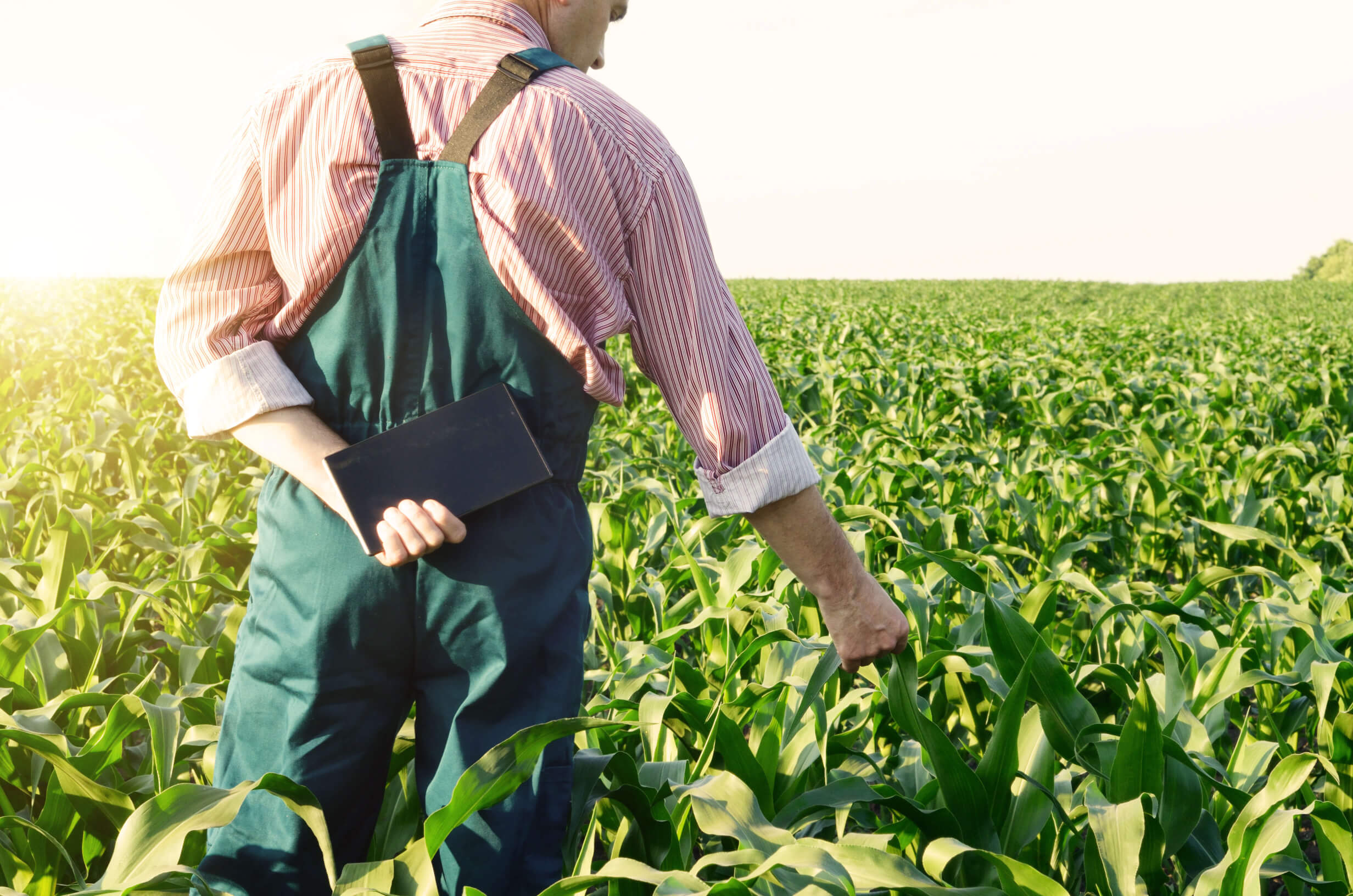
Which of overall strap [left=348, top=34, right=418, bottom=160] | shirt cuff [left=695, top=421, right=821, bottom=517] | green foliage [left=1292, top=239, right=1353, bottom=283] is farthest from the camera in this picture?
green foliage [left=1292, top=239, right=1353, bottom=283]

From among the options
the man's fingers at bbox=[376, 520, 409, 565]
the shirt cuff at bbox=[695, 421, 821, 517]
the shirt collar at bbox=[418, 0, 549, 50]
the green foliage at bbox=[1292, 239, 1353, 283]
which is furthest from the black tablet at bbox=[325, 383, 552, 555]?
the green foliage at bbox=[1292, 239, 1353, 283]

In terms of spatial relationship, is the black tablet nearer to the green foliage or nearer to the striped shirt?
the striped shirt

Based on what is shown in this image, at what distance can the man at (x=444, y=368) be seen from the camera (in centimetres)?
120

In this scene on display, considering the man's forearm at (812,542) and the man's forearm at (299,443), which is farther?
the man's forearm at (812,542)

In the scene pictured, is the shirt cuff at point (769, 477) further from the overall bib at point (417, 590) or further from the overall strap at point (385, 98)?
the overall strap at point (385, 98)

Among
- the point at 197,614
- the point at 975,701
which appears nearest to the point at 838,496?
the point at 975,701

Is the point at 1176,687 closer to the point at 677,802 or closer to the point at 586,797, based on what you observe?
the point at 677,802

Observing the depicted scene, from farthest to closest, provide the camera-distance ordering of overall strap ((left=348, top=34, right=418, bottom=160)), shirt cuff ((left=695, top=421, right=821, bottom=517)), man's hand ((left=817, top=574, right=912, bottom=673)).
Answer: man's hand ((left=817, top=574, right=912, bottom=673)), shirt cuff ((left=695, top=421, right=821, bottom=517)), overall strap ((left=348, top=34, right=418, bottom=160))

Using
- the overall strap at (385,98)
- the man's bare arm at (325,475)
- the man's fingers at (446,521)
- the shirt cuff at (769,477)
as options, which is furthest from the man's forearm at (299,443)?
the shirt cuff at (769,477)

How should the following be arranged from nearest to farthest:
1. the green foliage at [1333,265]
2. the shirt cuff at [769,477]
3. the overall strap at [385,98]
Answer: the overall strap at [385,98] < the shirt cuff at [769,477] < the green foliage at [1333,265]

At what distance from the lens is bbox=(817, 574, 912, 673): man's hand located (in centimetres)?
146

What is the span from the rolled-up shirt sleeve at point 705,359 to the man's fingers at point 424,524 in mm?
338

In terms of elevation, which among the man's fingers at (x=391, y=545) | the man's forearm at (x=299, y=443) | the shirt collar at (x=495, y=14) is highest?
the shirt collar at (x=495, y=14)

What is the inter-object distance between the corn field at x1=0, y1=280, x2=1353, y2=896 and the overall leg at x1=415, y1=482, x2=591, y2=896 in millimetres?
105
